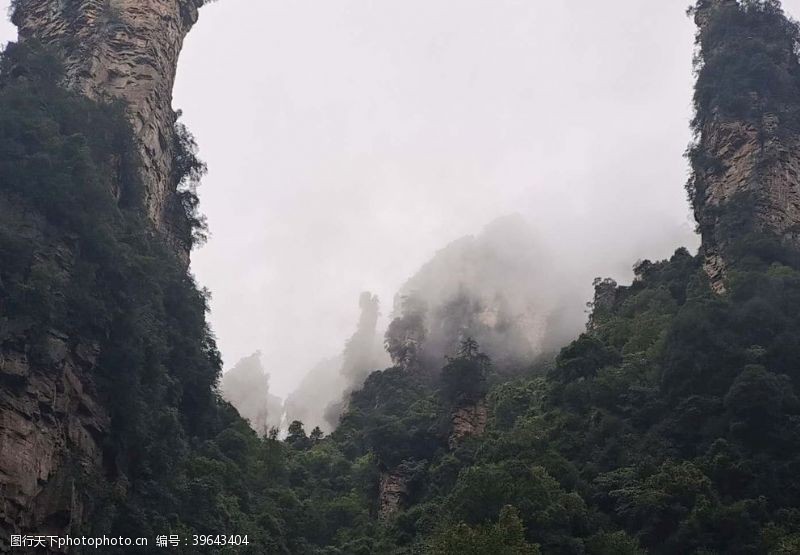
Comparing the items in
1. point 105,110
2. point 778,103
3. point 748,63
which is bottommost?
point 105,110

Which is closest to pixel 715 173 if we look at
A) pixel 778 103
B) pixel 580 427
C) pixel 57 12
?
pixel 778 103

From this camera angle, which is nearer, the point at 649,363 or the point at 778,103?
the point at 649,363

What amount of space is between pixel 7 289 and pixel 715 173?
43.5 meters

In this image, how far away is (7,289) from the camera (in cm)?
2544

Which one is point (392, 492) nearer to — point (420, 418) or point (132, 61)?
point (420, 418)

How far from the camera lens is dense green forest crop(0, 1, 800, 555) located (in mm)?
28438

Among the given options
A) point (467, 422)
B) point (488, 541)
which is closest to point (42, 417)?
point (488, 541)

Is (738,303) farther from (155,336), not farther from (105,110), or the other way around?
(105,110)

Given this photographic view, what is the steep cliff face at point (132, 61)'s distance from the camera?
44.0 m

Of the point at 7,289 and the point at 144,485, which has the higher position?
the point at 7,289

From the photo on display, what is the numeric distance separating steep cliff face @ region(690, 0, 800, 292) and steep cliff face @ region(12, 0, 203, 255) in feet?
104

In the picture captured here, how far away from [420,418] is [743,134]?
1074 inches

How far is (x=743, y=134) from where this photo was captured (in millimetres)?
53625

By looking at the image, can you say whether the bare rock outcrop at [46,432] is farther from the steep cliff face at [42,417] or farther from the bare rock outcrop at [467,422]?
the bare rock outcrop at [467,422]
